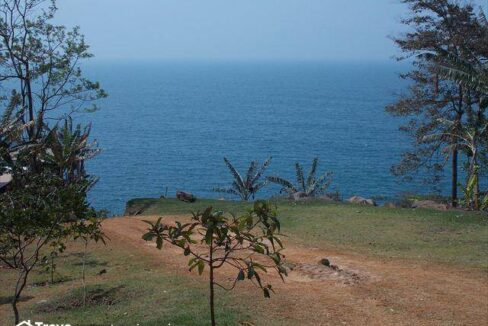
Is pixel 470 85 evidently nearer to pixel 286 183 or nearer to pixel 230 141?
pixel 286 183

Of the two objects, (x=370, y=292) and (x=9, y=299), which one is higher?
(x=370, y=292)

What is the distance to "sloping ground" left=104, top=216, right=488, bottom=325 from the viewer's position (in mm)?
9242

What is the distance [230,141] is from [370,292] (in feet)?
239

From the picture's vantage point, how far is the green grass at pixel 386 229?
1414 centimetres

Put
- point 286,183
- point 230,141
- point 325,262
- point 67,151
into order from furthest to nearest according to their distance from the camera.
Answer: point 230,141
point 286,183
point 67,151
point 325,262

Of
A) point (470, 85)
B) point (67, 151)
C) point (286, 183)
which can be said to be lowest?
point (286, 183)

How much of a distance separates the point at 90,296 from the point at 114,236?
5.60 metres

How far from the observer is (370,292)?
10.5m

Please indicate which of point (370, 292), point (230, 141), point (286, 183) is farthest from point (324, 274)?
point (230, 141)

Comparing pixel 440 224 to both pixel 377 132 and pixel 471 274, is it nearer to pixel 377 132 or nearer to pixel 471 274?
pixel 471 274

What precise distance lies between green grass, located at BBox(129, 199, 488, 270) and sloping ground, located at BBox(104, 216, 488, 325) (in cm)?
127

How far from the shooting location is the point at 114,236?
53.2ft

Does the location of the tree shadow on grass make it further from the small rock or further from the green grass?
the small rock

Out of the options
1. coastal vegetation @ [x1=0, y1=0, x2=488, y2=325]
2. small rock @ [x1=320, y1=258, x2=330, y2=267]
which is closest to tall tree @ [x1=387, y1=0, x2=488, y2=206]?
coastal vegetation @ [x1=0, y1=0, x2=488, y2=325]
